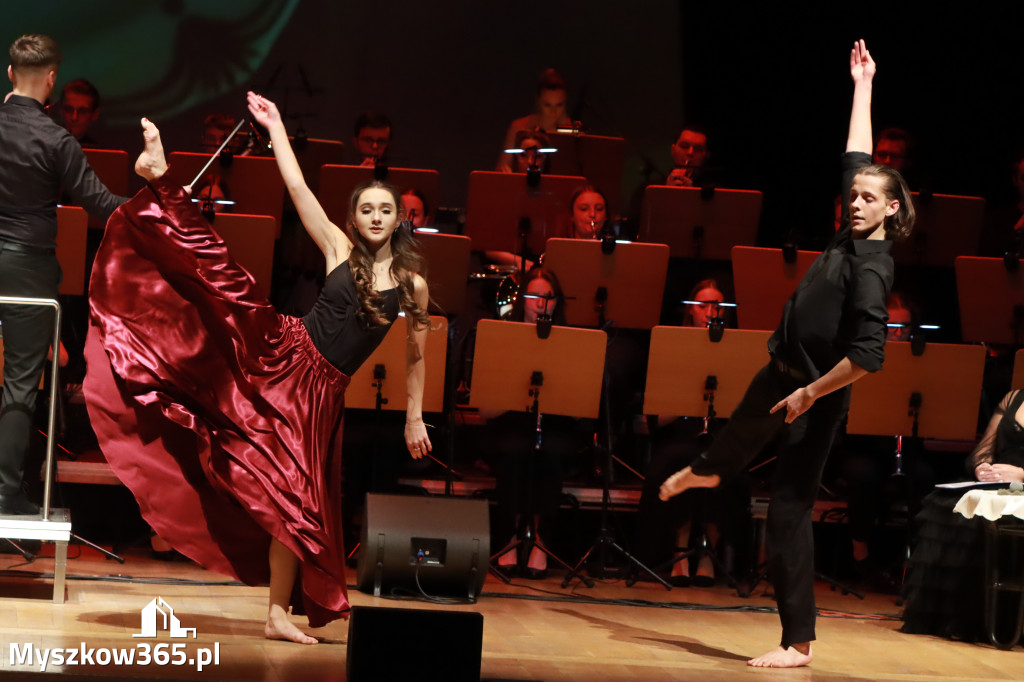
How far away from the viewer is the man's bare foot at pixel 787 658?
14.6 feet

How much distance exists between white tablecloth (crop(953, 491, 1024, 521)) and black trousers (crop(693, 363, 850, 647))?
3.73 feet

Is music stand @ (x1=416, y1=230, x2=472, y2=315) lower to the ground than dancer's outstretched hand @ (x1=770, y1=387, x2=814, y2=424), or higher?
higher

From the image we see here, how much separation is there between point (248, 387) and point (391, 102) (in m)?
5.35

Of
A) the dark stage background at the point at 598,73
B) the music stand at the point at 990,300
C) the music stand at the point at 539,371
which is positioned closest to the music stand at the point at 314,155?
the dark stage background at the point at 598,73

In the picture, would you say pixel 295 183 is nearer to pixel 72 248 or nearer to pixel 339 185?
pixel 72 248

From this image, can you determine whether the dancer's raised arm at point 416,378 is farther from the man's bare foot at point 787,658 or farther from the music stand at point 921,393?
the music stand at point 921,393

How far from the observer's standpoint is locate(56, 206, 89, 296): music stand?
5.91 metres

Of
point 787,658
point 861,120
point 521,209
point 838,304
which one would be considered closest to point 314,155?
point 521,209

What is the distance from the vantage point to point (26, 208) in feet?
15.9

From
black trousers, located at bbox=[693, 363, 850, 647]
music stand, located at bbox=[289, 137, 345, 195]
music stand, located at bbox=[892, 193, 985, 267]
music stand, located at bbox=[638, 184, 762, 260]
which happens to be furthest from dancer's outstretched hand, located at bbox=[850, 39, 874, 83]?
music stand, located at bbox=[289, 137, 345, 195]

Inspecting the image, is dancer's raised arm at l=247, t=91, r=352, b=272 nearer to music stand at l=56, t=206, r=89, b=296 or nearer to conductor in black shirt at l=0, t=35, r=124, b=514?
conductor in black shirt at l=0, t=35, r=124, b=514

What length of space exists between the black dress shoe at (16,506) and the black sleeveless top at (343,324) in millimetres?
1467

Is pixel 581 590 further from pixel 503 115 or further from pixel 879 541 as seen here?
pixel 503 115

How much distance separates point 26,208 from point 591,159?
152 inches
